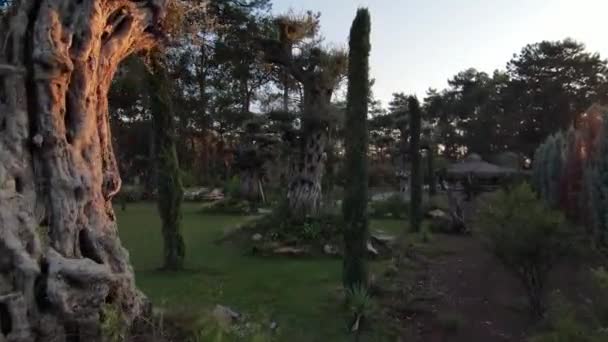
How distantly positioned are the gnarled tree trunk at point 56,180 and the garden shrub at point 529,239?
543 centimetres

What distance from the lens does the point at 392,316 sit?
815 centimetres

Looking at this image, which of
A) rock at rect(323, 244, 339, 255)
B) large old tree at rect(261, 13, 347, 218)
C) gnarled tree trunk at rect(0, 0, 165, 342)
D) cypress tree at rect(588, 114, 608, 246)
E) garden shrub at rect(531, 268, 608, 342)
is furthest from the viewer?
large old tree at rect(261, 13, 347, 218)

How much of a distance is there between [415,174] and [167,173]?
31.4 ft

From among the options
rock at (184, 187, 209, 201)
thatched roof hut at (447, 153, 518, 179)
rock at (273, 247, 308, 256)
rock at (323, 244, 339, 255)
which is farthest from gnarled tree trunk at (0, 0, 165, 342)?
thatched roof hut at (447, 153, 518, 179)

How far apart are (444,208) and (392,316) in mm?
15478

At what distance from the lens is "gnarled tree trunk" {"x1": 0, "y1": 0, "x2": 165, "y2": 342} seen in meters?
3.63

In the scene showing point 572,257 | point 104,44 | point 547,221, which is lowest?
point 572,257

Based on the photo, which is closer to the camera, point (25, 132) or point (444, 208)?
point (25, 132)

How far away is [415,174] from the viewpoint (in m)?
17.9

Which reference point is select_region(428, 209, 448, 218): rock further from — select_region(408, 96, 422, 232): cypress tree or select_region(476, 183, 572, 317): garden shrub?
select_region(476, 183, 572, 317): garden shrub

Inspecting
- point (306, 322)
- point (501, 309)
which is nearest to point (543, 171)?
point (501, 309)

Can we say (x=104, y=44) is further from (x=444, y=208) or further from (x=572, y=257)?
(x=444, y=208)

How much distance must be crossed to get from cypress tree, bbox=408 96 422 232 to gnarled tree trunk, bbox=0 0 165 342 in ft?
44.2

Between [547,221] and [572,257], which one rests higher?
[547,221]
